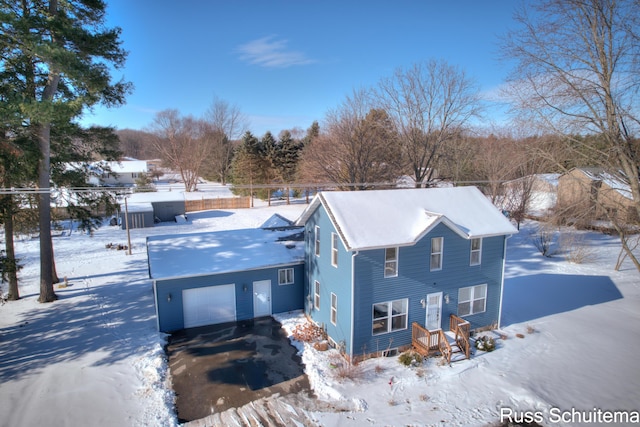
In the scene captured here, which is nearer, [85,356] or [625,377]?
[625,377]

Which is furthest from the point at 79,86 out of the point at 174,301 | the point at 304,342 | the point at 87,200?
the point at 304,342

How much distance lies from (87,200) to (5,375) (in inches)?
329

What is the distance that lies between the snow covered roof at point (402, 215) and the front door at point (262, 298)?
302 cm

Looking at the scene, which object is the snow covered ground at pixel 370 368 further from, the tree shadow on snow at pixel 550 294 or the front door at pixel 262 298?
the front door at pixel 262 298

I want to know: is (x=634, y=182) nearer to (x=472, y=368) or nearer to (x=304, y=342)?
(x=472, y=368)

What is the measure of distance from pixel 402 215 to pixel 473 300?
4.28 m

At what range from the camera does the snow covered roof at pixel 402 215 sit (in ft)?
37.0

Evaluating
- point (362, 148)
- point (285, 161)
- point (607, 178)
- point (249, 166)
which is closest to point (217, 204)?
point (249, 166)

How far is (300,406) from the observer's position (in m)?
9.38

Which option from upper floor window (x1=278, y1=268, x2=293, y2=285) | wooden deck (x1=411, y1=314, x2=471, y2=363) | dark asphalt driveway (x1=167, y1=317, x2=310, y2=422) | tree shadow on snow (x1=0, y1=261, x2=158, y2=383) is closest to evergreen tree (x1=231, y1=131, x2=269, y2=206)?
tree shadow on snow (x1=0, y1=261, x2=158, y2=383)

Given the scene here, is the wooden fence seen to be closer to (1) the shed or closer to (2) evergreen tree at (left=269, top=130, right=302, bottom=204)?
(2) evergreen tree at (left=269, top=130, right=302, bottom=204)

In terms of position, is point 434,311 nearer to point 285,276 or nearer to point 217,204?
point 285,276

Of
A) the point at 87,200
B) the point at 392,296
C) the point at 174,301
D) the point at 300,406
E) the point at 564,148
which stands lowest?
the point at 300,406

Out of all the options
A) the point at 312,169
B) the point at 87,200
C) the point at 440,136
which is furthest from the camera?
the point at 312,169
